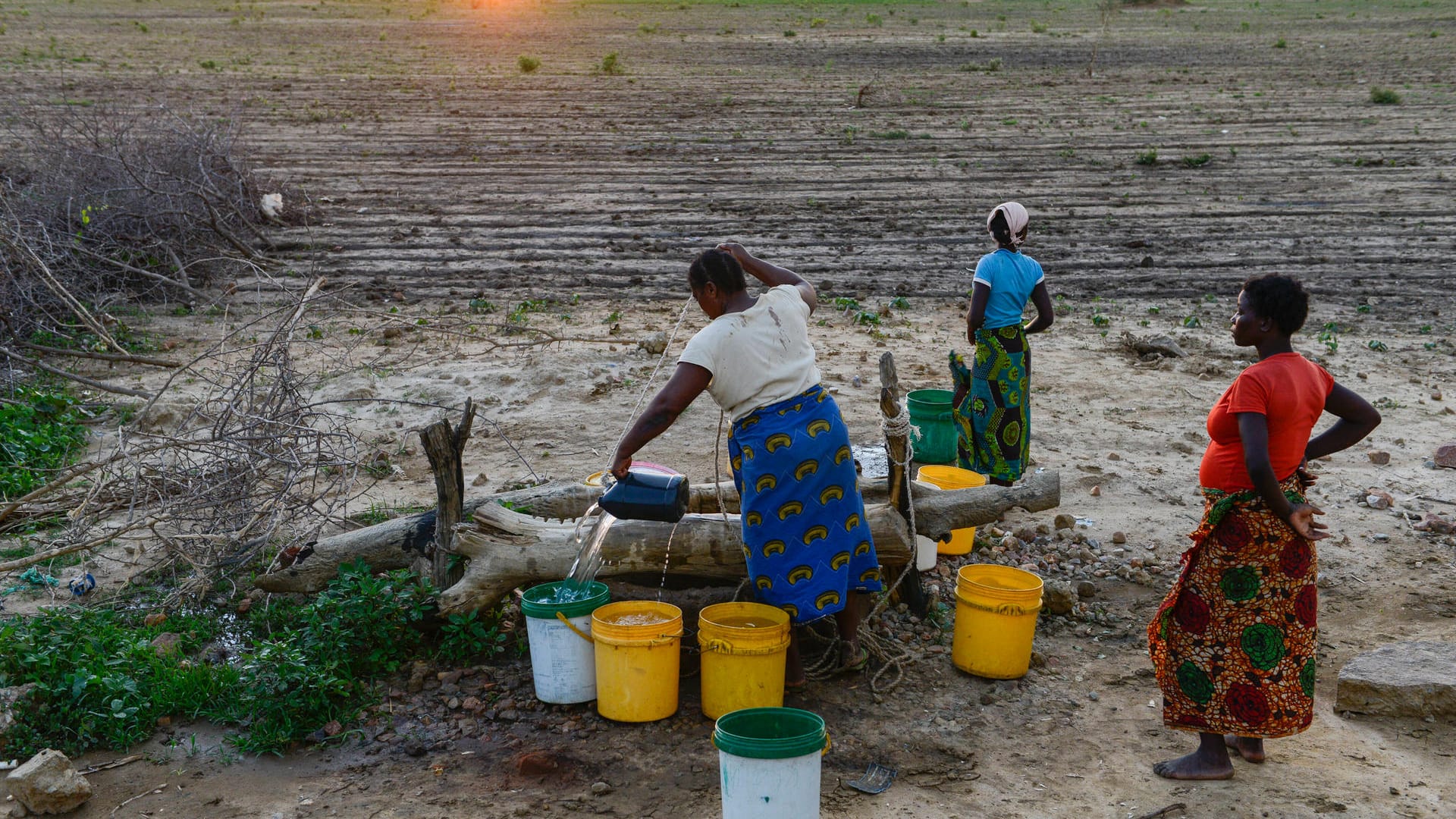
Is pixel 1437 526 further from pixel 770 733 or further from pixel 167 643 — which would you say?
pixel 167 643

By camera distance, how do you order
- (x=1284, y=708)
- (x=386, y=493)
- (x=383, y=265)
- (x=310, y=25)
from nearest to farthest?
(x=1284, y=708) → (x=386, y=493) → (x=383, y=265) → (x=310, y=25)

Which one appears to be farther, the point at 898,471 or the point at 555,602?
the point at 898,471

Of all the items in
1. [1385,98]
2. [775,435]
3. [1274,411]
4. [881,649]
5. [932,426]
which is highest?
[1385,98]

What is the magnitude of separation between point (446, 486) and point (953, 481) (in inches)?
83.1

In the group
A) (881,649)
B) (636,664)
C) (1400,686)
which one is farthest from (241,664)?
(1400,686)

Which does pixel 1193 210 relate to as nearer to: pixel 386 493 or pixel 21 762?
pixel 386 493

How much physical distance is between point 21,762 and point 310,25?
30.6 meters

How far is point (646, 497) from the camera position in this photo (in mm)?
3643

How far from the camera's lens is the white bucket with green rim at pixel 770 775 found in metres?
2.82

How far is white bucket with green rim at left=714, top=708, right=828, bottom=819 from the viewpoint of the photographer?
2.82 meters

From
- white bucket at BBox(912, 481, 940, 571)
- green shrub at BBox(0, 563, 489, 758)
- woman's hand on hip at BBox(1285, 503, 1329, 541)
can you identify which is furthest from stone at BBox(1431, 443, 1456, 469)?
green shrub at BBox(0, 563, 489, 758)

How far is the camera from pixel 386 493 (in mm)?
5691

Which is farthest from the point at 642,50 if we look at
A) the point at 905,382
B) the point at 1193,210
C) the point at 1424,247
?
the point at 905,382

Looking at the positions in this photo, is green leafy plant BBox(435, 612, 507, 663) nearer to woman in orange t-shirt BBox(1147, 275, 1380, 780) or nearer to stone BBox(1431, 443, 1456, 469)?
woman in orange t-shirt BBox(1147, 275, 1380, 780)
